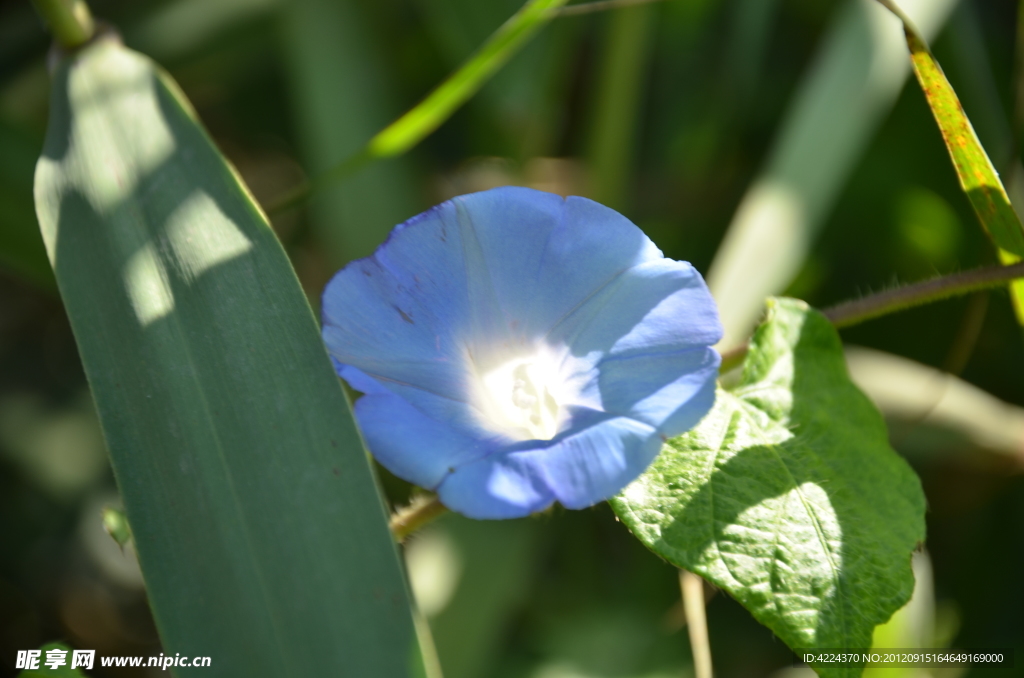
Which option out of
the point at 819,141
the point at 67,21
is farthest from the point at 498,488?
the point at 819,141

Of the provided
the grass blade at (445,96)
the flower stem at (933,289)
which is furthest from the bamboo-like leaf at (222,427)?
the flower stem at (933,289)

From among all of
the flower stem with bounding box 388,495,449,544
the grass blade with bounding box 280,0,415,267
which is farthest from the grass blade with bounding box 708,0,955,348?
the flower stem with bounding box 388,495,449,544

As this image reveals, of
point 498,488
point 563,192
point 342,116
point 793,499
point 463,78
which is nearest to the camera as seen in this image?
point 498,488

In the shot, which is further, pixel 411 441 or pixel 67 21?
pixel 67 21

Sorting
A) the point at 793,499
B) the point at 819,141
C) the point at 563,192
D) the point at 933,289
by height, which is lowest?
the point at 793,499

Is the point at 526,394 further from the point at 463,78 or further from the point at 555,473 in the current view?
the point at 463,78

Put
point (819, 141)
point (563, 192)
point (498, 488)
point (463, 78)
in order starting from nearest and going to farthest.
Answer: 1. point (498, 488)
2. point (463, 78)
3. point (819, 141)
4. point (563, 192)

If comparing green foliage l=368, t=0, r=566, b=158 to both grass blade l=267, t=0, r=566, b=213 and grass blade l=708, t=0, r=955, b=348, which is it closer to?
grass blade l=267, t=0, r=566, b=213
